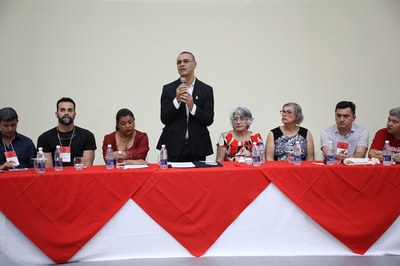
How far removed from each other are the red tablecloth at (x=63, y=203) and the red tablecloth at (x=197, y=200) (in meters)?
0.14

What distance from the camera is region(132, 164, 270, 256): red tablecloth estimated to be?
81.0 inches

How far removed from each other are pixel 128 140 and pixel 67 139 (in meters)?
0.49

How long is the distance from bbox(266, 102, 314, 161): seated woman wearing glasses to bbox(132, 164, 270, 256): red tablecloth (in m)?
0.81

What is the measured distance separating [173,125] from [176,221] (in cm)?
76

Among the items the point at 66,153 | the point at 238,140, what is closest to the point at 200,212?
the point at 238,140

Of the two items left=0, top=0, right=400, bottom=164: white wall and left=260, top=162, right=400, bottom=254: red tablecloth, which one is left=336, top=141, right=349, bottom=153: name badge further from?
left=0, top=0, right=400, bottom=164: white wall

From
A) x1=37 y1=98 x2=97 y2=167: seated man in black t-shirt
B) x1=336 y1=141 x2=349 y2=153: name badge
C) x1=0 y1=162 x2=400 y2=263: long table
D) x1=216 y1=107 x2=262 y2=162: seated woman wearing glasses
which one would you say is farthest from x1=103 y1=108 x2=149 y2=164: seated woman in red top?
x1=336 y1=141 x2=349 y2=153: name badge

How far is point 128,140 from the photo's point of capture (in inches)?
110

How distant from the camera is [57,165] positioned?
2168 mm

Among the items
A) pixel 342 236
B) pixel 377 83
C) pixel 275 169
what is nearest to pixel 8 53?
pixel 275 169

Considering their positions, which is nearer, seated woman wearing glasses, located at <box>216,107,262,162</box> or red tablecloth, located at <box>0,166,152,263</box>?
red tablecloth, located at <box>0,166,152,263</box>

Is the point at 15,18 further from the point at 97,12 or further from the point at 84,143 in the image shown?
the point at 84,143

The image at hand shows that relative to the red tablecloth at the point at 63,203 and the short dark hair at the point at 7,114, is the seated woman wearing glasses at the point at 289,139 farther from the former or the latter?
the short dark hair at the point at 7,114

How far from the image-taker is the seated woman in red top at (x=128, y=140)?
2.70m
